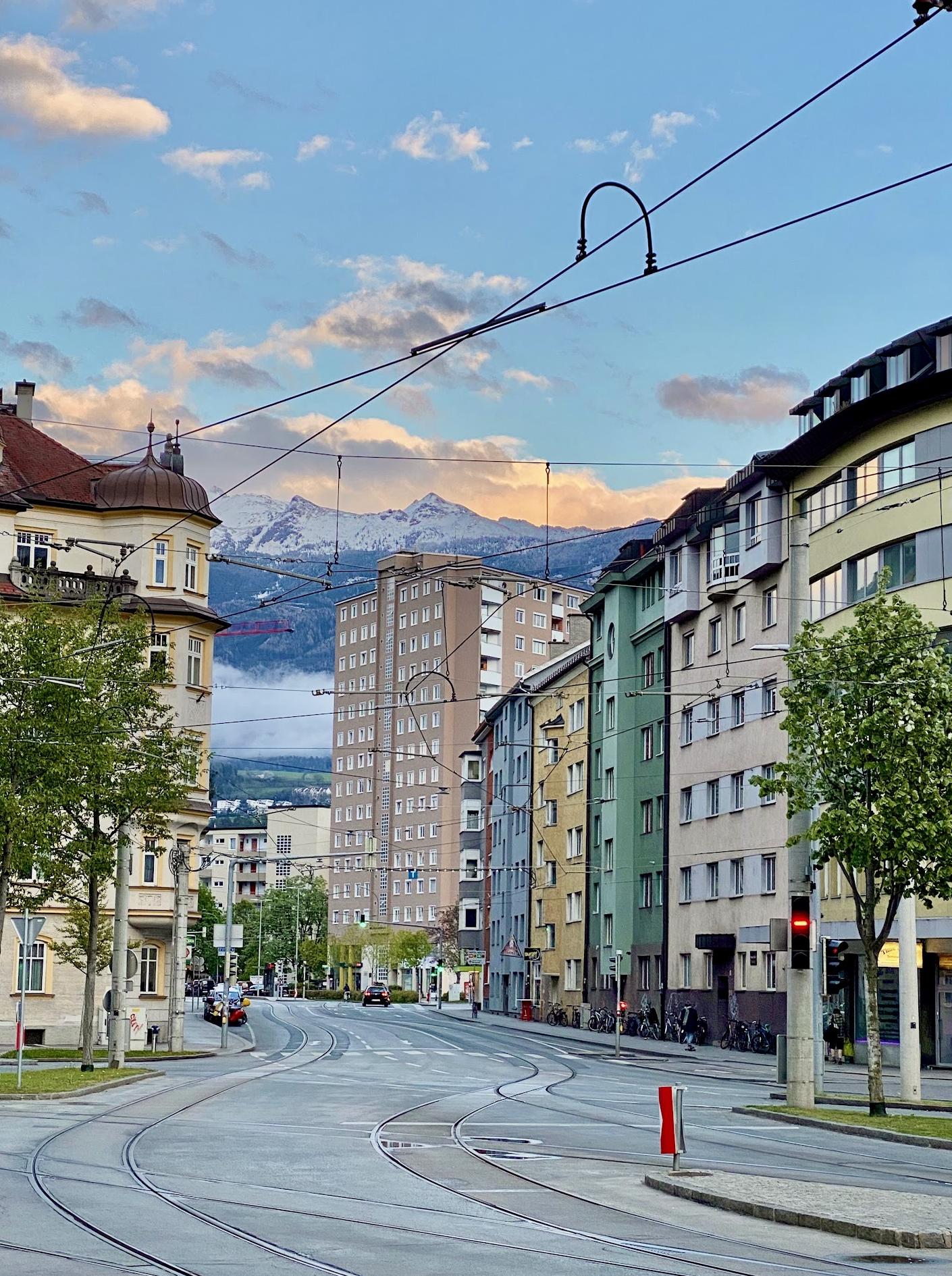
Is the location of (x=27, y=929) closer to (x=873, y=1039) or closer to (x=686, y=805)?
(x=873, y=1039)

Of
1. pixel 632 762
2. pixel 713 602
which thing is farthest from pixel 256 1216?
pixel 632 762

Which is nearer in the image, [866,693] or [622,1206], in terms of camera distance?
[622,1206]

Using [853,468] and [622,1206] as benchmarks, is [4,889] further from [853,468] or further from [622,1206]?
[853,468]

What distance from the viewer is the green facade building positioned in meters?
73.6

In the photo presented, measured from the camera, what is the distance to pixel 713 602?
65.2m

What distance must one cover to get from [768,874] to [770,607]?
871 centimetres

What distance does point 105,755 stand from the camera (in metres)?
39.1

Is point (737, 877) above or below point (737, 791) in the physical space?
below

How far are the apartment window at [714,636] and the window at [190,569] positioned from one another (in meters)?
18.4

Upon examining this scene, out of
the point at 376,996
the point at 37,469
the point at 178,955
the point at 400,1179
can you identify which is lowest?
the point at 376,996

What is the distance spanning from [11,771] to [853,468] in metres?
25.8

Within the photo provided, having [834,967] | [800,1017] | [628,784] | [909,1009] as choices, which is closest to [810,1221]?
[800,1017]

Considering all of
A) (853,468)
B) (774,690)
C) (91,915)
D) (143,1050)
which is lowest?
(143,1050)

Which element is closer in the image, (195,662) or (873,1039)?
(873,1039)
